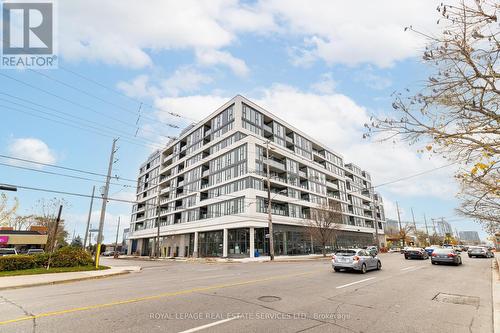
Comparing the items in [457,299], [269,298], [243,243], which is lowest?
[457,299]

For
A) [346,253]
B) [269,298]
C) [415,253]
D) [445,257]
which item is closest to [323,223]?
[415,253]

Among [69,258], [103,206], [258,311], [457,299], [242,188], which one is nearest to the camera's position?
[258,311]

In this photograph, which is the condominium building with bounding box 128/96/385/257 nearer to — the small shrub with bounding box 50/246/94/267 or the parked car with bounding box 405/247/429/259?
the small shrub with bounding box 50/246/94/267

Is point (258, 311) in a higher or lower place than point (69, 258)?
lower

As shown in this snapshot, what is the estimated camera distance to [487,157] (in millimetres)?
5605

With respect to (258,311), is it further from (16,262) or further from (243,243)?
(243,243)

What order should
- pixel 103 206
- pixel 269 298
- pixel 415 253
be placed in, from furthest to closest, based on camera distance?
pixel 415 253 → pixel 103 206 → pixel 269 298

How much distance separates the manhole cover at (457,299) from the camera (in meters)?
8.27

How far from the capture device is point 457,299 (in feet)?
28.6

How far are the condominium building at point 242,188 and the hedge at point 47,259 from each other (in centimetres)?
1677

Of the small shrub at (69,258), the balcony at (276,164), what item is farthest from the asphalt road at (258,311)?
the balcony at (276,164)

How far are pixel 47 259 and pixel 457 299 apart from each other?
80.6 ft

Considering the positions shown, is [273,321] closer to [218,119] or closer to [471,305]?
[471,305]

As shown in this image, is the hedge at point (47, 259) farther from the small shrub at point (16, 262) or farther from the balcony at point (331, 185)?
the balcony at point (331, 185)
